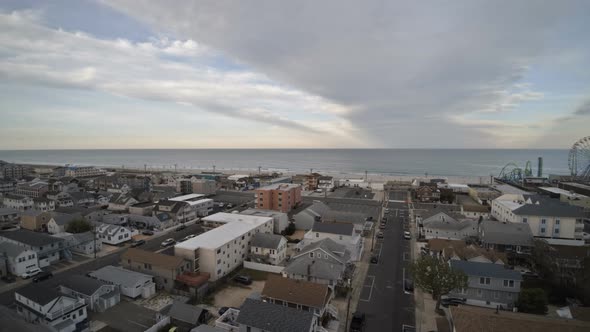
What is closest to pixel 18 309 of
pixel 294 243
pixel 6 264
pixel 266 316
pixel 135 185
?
pixel 6 264

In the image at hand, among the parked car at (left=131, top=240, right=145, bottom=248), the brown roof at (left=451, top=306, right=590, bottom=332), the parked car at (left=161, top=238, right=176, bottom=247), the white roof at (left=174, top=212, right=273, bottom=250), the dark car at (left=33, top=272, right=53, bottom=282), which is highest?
the white roof at (left=174, top=212, right=273, bottom=250)

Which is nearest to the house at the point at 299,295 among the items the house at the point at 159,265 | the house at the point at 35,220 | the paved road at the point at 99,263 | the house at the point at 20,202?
the house at the point at 159,265

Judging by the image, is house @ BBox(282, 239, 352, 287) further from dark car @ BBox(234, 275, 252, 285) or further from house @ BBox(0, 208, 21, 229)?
house @ BBox(0, 208, 21, 229)

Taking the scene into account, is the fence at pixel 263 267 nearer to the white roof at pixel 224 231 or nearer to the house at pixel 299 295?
the white roof at pixel 224 231

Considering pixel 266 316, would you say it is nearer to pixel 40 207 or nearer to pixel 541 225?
pixel 541 225

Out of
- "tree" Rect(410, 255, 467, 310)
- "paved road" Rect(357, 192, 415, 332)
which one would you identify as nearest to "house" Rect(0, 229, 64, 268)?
"paved road" Rect(357, 192, 415, 332)

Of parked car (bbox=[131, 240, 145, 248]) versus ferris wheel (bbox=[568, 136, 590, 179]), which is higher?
ferris wheel (bbox=[568, 136, 590, 179])

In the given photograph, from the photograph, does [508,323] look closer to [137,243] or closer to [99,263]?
[99,263]
